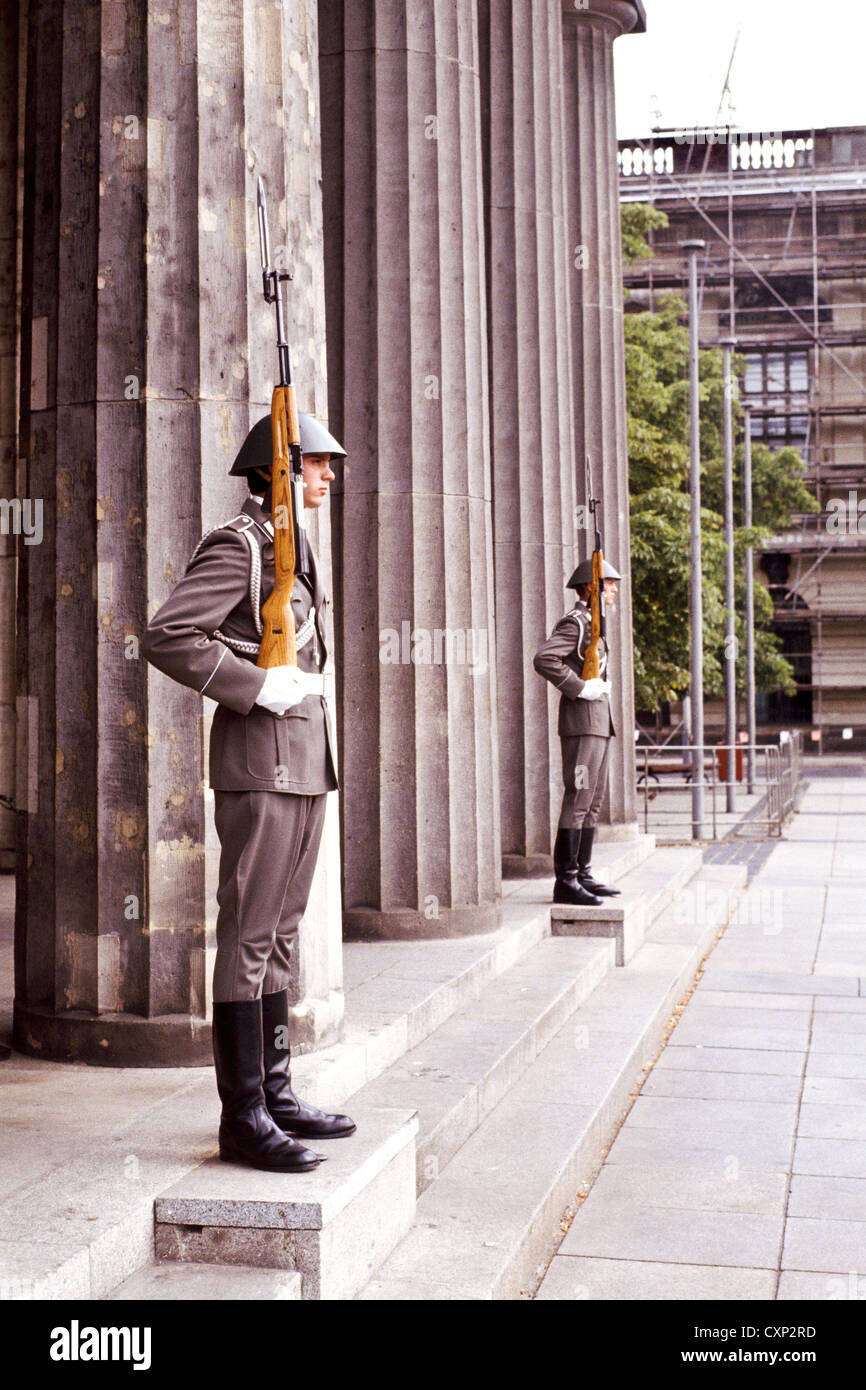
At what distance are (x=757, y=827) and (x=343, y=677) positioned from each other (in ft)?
44.8

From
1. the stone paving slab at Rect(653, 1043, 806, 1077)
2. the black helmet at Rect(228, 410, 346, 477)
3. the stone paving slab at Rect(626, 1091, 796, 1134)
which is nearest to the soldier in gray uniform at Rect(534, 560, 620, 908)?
the stone paving slab at Rect(653, 1043, 806, 1077)

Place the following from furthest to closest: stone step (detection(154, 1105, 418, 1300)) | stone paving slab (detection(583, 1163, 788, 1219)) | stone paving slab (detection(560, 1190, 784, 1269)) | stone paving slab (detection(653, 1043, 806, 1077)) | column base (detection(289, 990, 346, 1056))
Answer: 1. stone paving slab (detection(653, 1043, 806, 1077))
2. column base (detection(289, 990, 346, 1056))
3. stone paving slab (detection(583, 1163, 788, 1219))
4. stone paving slab (detection(560, 1190, 784, 1269))
5. stone step (detection(154, 1105, 418, 1300))

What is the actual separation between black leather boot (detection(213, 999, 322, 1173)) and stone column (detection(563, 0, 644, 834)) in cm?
1122

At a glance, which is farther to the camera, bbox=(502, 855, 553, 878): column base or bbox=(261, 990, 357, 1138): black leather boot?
bbox=(502, 855, 553, 878): column base

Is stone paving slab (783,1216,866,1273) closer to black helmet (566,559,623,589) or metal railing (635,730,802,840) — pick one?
black helmet (566,559,623,589)

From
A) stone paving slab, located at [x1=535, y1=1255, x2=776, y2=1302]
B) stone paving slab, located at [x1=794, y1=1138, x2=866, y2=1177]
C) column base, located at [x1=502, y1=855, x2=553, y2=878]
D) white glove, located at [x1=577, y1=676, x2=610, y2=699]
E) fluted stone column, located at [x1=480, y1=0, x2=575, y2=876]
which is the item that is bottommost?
stone paving slab, located at [x1=535, y1=1255, x2=776, y2=1302]

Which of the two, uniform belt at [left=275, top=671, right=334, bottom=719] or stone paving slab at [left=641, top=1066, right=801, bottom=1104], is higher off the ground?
uniform belt at [left=275, top=671, right=334, bottom=719]

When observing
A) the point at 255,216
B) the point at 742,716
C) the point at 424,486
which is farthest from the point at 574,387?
the point at 742,716

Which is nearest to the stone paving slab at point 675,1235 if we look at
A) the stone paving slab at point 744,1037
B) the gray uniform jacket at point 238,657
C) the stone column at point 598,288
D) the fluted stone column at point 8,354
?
the gray uniform jacket at point 238,657

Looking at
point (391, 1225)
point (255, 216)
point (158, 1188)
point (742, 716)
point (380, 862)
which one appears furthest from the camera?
point (742, 716)

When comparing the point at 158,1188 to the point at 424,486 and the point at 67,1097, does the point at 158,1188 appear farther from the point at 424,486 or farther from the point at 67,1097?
the point at 424,486

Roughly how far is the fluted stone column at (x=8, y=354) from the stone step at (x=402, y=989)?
496 cm

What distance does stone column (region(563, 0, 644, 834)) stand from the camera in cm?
1602

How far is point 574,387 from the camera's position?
53.1ft
